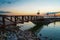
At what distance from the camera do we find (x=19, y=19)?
281cm

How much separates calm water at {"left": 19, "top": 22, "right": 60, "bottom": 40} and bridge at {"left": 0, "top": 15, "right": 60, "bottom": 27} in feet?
0.30

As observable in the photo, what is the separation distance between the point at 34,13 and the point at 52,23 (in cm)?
40

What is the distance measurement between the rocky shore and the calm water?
0.10 meters

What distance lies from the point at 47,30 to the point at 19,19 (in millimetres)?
581

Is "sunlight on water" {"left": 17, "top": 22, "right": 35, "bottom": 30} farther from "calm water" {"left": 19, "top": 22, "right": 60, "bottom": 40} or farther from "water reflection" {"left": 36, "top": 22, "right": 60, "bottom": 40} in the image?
"water reflection" {"left": 36, "top": 22, "right": 60, "bottom": 40}

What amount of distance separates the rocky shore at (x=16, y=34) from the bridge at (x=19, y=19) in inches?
5.4

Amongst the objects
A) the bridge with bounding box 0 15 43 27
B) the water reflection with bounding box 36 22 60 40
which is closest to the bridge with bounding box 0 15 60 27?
the bridge with bounding box 0 15 43 27

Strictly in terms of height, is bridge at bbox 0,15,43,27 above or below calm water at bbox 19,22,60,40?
above

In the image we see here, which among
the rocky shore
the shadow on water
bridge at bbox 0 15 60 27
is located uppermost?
bridge at bbox 0 15 60 27

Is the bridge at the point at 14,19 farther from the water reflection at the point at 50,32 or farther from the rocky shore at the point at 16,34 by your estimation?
the water reflection at the point at 50,32

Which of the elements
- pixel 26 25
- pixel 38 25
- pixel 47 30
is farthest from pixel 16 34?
pixel 47 30

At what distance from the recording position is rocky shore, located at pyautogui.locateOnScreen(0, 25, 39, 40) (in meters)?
2.74

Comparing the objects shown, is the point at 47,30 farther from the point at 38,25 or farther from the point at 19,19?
the point at 19,19

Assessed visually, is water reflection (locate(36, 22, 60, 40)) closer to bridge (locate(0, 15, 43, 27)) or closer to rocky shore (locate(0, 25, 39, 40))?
rocky shore (locate(0, 25, 39, 40))
